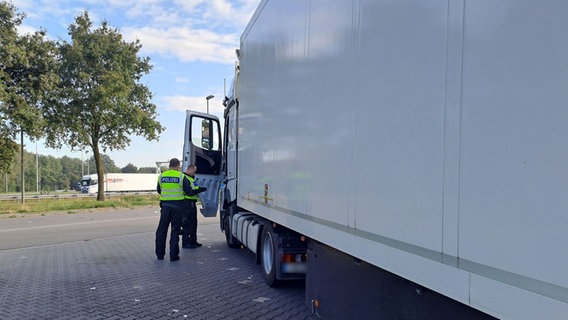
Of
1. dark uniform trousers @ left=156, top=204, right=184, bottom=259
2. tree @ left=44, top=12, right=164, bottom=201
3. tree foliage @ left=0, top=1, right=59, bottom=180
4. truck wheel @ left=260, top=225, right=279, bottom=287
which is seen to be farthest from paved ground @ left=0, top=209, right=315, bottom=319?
tree @ left=44, top=12, right=164, bottom=201

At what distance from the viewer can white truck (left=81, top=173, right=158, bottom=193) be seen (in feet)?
190

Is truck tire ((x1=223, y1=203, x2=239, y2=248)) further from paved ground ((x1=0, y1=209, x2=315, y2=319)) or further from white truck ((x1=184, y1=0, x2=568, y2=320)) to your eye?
white truck ((x1=184, y1=0, x2=568, y2=320))

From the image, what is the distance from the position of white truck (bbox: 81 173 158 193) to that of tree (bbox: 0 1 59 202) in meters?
36.5

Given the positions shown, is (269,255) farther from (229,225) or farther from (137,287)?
(229,225)

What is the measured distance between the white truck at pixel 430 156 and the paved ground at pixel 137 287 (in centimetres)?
169

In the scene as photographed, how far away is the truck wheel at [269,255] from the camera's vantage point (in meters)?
5.73

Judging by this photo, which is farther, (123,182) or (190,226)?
(123,182)

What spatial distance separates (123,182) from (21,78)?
40.0 meters

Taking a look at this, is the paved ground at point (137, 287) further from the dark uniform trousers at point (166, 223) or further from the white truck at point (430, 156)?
the white truck at point (430, 156)

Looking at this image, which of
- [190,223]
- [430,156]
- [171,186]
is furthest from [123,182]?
[430,156]

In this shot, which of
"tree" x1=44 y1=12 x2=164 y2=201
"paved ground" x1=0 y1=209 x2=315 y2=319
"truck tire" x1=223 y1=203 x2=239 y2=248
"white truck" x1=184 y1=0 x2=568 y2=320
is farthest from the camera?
"tree" x1=44 y1=12 x2=164 y2=201

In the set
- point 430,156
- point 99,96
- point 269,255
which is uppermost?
point 99,96

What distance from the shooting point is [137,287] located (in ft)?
20.4

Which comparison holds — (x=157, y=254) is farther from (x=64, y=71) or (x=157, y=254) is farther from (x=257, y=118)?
(x=64, y=71)
